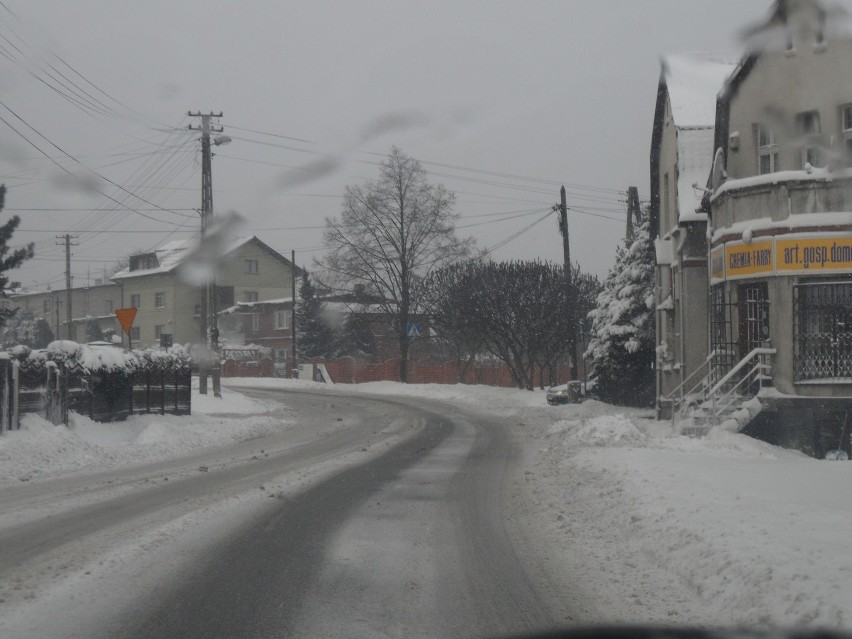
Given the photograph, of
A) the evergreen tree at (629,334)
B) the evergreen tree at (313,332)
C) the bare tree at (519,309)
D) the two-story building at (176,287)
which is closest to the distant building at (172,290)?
the two-story building at (176,287)

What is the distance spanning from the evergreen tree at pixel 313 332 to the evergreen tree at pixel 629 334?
36308mm

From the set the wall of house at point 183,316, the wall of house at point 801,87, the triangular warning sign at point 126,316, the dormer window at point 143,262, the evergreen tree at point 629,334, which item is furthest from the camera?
the dormer window at point 143,262

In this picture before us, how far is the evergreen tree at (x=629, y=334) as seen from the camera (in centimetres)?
3322

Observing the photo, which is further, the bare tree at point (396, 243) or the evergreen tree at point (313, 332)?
the evergreen tree at point (313, 332)

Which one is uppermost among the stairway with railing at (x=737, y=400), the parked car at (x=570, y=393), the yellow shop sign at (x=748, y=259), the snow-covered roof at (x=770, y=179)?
the snow-covered roof at (x=770, y=179)

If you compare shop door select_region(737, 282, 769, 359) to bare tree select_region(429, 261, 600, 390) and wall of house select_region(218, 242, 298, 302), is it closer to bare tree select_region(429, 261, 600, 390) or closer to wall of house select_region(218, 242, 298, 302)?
bare tree select_region(429, 261, 600, 390)

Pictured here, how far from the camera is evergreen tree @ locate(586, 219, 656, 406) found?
109 feet

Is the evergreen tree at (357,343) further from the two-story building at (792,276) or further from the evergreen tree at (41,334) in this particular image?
the two-story building at (792,276)

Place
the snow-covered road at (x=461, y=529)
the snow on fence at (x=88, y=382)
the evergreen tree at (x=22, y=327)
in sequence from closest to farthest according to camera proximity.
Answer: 1. the snow-covered road at (x=461, y=529)
2. the snow on fence at (x=88, y=382)
3. the evergreen tree at (x=22, y=327)

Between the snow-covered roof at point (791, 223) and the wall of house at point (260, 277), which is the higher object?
the wall of house at point (260, 277)

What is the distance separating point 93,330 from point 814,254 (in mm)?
58336

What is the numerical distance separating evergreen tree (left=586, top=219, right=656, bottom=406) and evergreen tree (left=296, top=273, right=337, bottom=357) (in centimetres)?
3631

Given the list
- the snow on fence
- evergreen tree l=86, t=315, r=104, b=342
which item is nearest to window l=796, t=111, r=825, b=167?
the snow on fence

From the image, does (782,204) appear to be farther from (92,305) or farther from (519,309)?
(92,305)
